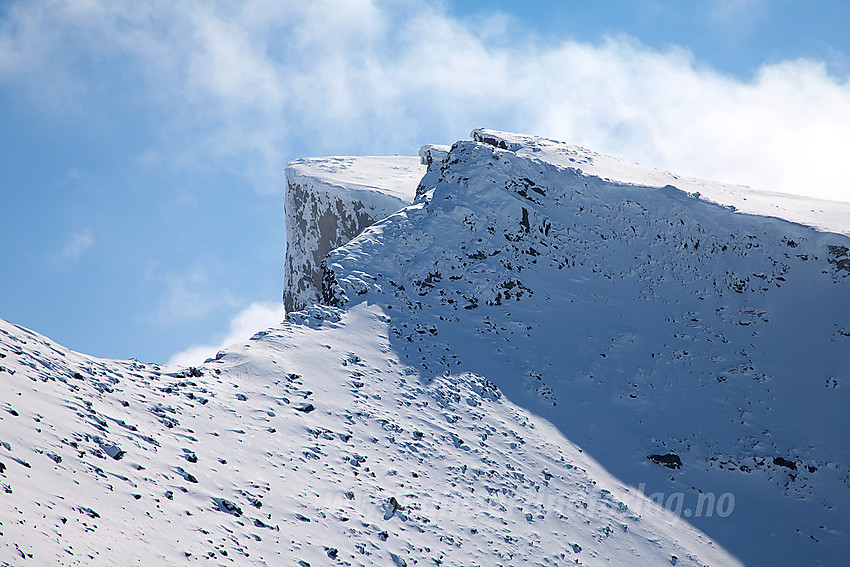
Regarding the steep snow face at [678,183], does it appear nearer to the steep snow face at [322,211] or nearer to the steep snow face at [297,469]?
the steep snow face at [322,211]

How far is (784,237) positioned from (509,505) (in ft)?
62.0

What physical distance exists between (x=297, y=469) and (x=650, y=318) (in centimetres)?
1625

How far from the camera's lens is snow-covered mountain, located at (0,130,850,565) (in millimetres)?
11698

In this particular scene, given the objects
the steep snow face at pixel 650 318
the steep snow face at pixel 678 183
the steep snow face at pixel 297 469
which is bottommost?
the steep snow face at pixel 297 469

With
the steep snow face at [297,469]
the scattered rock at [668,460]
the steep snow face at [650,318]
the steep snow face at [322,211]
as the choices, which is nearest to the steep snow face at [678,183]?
the steep snow face at [650,318]

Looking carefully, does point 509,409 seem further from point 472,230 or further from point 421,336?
point 472,230

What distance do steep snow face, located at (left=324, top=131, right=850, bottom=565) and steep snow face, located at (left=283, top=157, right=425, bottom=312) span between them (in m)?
6.85

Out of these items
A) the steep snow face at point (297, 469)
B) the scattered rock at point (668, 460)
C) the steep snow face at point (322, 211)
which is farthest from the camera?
the steep snow face at point (322, 211)

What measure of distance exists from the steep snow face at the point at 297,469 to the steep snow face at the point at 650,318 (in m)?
1.85

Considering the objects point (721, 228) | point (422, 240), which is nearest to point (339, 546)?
point (422, 240)

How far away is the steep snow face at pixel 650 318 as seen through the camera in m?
18.9

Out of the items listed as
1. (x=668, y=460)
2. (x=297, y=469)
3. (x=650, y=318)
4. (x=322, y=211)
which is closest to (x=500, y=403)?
(x=668, y=460)

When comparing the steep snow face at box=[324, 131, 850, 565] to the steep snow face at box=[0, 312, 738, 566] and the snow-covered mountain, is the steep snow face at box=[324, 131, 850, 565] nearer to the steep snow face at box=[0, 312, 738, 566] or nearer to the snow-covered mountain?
the snow-covered mountain

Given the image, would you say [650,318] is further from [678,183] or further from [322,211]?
[322,211]
